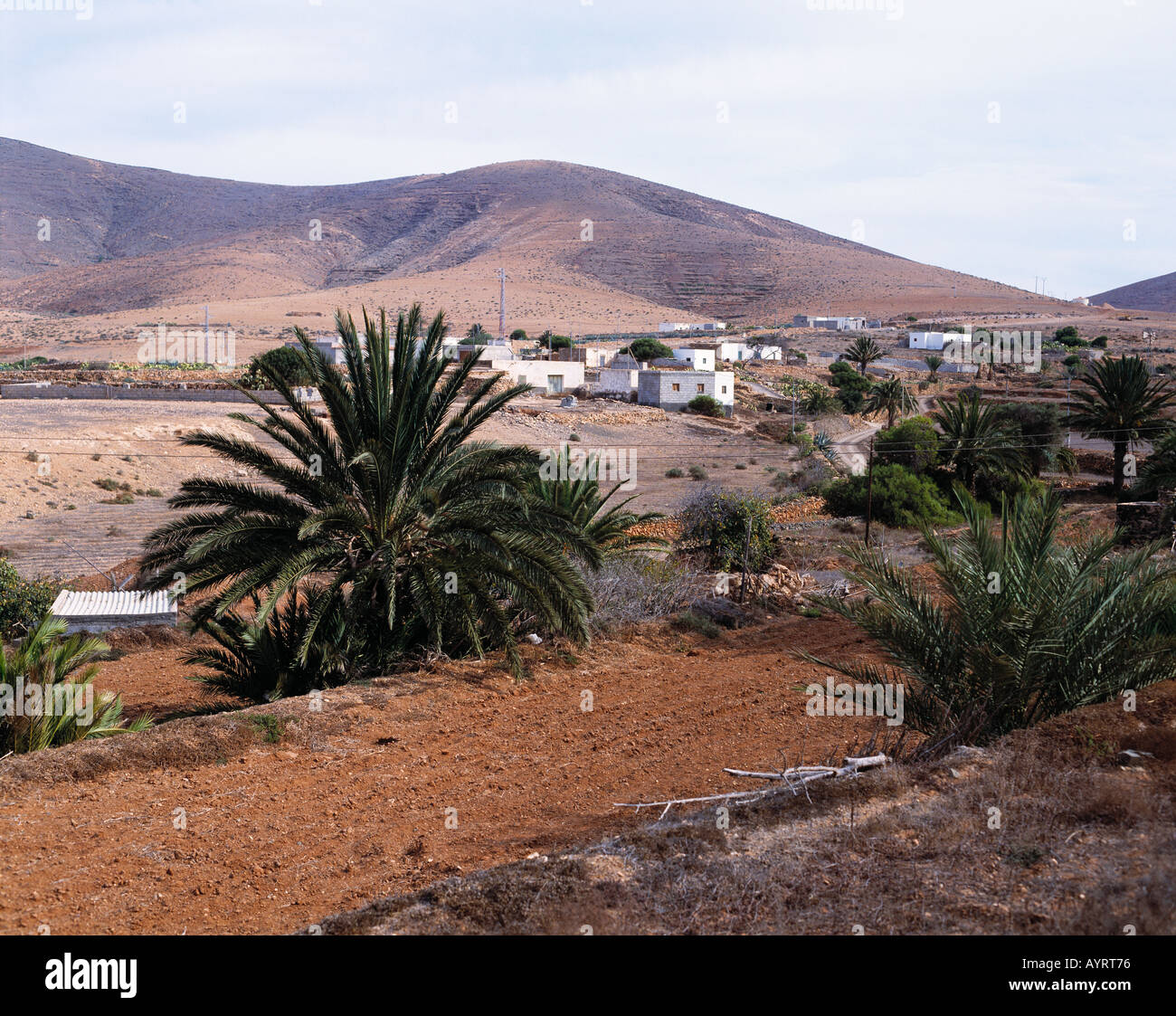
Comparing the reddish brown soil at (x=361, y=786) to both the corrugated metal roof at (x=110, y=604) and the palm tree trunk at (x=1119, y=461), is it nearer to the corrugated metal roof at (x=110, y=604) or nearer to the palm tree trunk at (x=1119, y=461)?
the corrugated metal roof at (x=110, y=604)

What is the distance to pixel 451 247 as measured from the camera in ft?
501

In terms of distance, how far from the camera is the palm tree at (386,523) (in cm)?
990

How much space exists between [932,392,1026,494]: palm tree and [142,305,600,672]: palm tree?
68.3ft

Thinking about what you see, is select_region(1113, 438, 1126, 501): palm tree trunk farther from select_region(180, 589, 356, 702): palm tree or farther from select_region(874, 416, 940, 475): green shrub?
select_region(180, 589, 356, 702): palm tree

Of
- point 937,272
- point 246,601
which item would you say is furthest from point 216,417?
point 937,272

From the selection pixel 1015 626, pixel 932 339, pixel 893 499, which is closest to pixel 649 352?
pixel 932 339

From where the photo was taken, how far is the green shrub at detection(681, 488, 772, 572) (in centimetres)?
1762

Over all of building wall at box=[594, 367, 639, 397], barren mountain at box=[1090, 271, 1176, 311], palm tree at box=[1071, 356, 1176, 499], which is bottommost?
palm tree at box=[1071, 356, 1176, 499]

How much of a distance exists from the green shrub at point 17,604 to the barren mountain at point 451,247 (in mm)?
96871

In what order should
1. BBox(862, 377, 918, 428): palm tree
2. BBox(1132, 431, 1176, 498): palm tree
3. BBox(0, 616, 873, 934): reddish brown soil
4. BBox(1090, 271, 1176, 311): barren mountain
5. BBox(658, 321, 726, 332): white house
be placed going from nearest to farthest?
BBox(0, 616, 873, 934): reddish brown soil < BBox(1132, 431, 1176, 498): palm tree < BBox(862, 377, 918, 428): palm tree < BBox(658, 321, 726, 332): white house < BBox(1090, 271, 1176, 311): barren mountain

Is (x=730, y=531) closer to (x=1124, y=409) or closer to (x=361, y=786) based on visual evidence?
(x=361, y=786)

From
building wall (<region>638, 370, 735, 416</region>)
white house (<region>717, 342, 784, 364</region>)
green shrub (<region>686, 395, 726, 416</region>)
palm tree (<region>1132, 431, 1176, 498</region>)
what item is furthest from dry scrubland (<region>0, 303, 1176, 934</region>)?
white house (<region>717, 342, 784, 364</region>)

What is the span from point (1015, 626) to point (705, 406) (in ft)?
143

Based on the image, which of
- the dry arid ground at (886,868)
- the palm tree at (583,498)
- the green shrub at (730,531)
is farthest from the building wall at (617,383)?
the dry arid ground at (886,868)
